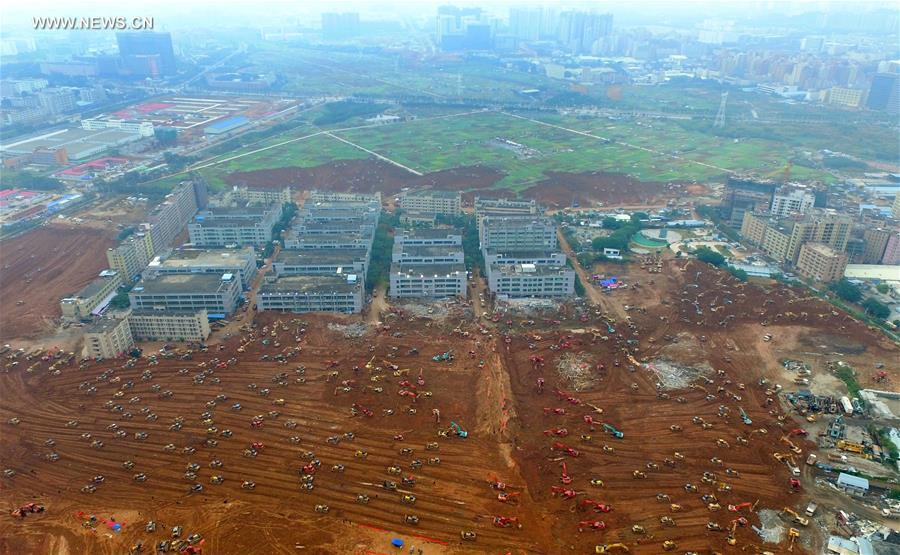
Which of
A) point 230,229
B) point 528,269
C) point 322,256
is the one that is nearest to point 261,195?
point 230,229

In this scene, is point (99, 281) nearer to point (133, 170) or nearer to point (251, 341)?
point (251, 341)

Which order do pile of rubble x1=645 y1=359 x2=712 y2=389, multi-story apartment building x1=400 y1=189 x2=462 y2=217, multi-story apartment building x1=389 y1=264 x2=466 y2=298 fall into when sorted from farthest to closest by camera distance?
multi-story apartment building x1=400 y1=189 x2=462 y2=217
multi-story apartment building x1=389 y1=264 x2=466 y2=298
pile of rubble x1=645 y1=359 x2=712 y2=389

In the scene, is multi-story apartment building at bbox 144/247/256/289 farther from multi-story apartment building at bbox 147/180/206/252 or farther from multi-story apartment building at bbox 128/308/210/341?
multi-story apartment building at bbox 128/308/210/341

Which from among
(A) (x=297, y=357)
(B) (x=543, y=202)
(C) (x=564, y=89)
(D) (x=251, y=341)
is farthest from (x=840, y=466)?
(C) (x=564, y=89)

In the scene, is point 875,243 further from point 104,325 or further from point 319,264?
point 104,325

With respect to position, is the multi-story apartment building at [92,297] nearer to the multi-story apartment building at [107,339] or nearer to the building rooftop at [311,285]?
the multi-story apartment building at [107,339]

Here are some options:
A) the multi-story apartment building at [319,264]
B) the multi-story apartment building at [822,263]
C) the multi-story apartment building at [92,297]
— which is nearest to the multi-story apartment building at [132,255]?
the multi-story apartment building at [92,297]

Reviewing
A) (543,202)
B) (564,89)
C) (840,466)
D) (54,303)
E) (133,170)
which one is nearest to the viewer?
(840,466)

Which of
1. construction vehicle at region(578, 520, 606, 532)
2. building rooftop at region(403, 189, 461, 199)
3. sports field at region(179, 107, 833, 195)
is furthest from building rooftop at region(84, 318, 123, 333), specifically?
sports field at region(179, 107, 833, 195)
